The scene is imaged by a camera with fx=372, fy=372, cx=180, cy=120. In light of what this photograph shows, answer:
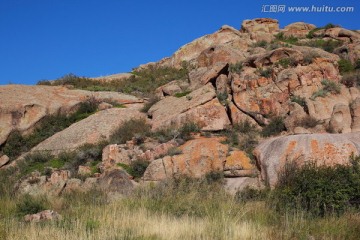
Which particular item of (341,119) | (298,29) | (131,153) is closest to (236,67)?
(341,119)

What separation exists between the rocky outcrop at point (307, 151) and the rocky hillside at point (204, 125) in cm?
3

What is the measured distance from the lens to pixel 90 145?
20500 mm

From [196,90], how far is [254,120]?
196 inches

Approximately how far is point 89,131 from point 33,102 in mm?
6008

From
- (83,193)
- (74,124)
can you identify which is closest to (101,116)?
(74,124)

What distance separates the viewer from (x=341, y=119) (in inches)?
668

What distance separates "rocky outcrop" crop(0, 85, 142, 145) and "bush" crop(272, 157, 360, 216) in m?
18.8

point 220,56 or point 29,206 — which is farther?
point 220,56

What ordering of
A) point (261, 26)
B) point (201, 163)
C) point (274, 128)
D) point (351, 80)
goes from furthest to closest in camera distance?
point (261, 26) → point (351, 80) → point (274, 128) → point (201, 163)

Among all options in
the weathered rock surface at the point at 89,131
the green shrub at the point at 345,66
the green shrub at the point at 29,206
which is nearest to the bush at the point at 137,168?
the weathered rock surface at the point at 89,131

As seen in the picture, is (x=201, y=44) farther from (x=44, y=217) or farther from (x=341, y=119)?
(x=44, y=217)

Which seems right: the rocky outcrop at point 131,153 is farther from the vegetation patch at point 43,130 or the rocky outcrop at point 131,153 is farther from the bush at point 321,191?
the vegetation patch at point 43,130

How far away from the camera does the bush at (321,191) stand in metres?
9.34

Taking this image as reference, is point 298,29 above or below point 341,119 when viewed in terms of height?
above
